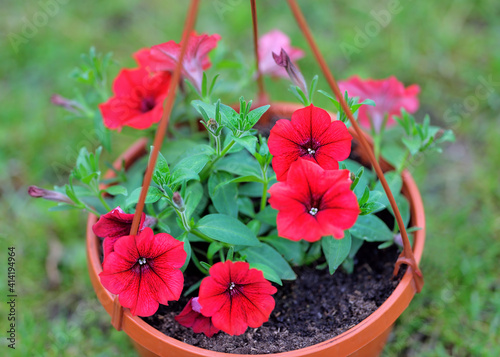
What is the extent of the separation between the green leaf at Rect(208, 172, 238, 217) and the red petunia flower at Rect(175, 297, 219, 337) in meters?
0.28

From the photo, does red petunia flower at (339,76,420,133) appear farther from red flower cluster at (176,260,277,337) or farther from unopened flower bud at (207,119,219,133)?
red flower cluster at (176,260,277,337)

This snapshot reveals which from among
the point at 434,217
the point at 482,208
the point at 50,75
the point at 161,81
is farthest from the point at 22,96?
the point at 482,208

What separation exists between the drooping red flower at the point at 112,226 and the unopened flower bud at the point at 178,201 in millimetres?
121

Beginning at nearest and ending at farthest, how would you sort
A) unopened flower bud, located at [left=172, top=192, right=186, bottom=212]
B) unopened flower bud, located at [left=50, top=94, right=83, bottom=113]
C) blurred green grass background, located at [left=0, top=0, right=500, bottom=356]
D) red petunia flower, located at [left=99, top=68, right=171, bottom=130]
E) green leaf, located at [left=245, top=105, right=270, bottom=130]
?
unopened flower bud, located at [left=172, top=192, right=186, bottom=212] → green leaf, located at [left=245, top=105, right=270, bottom=130] → red petunia flower, located at [left=99, top=68, right=171, bottom=130] → unopened flower bud, located at [left=50, top=94, right=83, bottom=113] → blurred green grass background, located at [left=0, top=0, right=500, bottom=356]

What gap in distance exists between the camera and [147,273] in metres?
1.20

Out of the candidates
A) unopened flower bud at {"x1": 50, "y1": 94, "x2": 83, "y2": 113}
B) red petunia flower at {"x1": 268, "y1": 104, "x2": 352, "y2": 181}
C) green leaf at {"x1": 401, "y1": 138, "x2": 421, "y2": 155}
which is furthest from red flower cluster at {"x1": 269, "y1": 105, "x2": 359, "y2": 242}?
unopened flower bud at {"x1": 50, "y1": 94, "x2": 83, "y2": 113}

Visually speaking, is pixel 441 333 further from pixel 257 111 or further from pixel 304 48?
pixel 304 48

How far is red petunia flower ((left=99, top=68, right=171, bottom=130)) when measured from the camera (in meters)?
1.46

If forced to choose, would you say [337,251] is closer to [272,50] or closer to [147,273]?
[147,273]

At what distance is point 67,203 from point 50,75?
4.80 feet

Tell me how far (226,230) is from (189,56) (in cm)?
51

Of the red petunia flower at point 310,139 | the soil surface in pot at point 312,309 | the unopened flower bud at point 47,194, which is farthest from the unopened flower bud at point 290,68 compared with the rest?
the unopened flower bud at point 47,194

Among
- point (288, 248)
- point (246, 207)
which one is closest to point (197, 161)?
point (246, 207)

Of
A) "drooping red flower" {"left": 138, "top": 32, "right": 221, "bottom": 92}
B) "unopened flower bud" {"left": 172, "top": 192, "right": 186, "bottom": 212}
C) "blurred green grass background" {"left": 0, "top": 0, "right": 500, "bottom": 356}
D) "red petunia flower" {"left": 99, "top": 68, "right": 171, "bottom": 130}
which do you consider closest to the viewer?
"unopened flower bud" {"left": 172, "top": 192, "right": 186, "bottom": 212}
